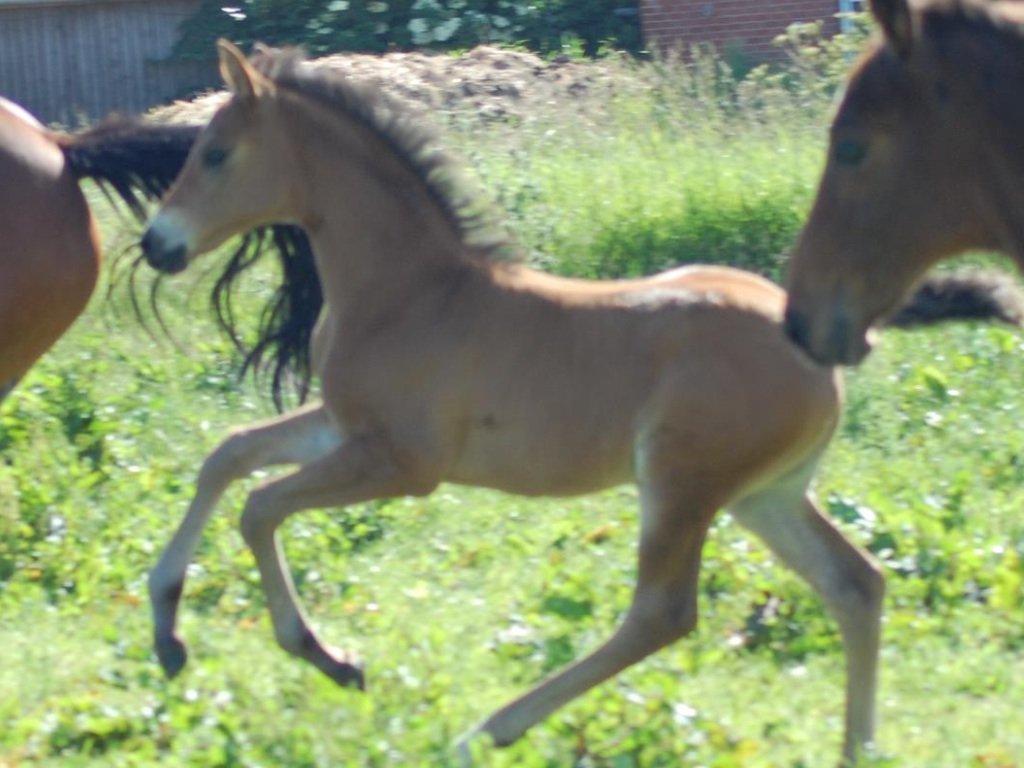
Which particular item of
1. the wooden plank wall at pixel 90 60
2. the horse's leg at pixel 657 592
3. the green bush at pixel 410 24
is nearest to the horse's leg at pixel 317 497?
the horse's leg at pixel 657 592

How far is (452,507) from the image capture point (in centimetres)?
711

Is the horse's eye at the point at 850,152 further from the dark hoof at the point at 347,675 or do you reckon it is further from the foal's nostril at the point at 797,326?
the dark hoof at the point at 347,675

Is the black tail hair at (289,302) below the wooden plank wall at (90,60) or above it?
above

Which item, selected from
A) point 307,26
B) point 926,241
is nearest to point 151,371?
point 926,241

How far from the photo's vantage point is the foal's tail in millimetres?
4949

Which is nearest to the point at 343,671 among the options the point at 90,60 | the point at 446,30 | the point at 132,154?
the point at 132,154

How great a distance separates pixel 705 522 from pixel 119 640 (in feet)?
6.52

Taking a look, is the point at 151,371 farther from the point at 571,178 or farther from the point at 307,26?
the point at 307,26

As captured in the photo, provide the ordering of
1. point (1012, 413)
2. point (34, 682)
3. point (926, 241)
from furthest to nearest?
point (1012, 413), point (34, 682), point (926, 241)

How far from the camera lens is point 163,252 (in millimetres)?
5398

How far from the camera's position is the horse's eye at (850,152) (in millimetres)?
3781

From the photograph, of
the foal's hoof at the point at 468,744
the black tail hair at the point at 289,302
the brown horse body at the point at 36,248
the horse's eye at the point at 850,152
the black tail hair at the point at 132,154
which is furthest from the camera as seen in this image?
the black tail hair at the point at 132,154

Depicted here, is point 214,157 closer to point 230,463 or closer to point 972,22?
point 230,463

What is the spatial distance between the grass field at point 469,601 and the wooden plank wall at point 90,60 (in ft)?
44.0
